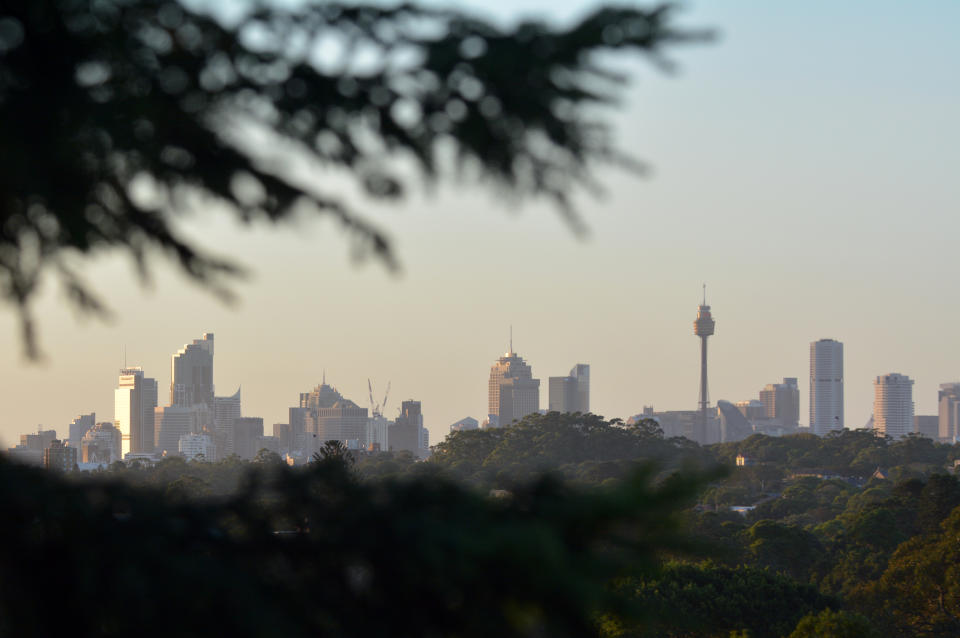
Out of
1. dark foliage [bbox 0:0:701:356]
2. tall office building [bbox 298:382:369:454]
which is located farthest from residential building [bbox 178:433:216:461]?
dark foliage [bbox 0:0:701:356]

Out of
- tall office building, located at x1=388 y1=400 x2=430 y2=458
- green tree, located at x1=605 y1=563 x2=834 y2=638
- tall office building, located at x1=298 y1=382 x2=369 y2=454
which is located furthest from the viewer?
tall office building, located at x1=298 y1=382 x2=369 y2=454

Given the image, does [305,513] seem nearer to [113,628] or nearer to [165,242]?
[113,628]

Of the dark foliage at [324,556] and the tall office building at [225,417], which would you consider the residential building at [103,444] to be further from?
the dark foliage at [324,556]

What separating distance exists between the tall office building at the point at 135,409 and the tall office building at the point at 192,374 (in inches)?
170

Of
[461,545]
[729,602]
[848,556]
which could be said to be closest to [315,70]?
[461,545]

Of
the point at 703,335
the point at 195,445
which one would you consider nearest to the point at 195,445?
the point at 195,445

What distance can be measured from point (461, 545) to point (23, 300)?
58.3 inches

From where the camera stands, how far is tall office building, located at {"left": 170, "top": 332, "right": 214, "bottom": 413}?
190750 mm

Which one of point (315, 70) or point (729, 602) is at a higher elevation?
point (315, 70)

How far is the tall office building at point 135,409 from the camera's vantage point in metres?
184

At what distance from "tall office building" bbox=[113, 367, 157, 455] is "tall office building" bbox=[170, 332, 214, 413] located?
4308mm

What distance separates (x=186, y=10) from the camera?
251cm

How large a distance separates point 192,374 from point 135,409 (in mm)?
12719

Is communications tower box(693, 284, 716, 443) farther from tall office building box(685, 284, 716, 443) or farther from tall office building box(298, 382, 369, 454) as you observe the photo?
tall office building box(298, 382, 369, 454)
